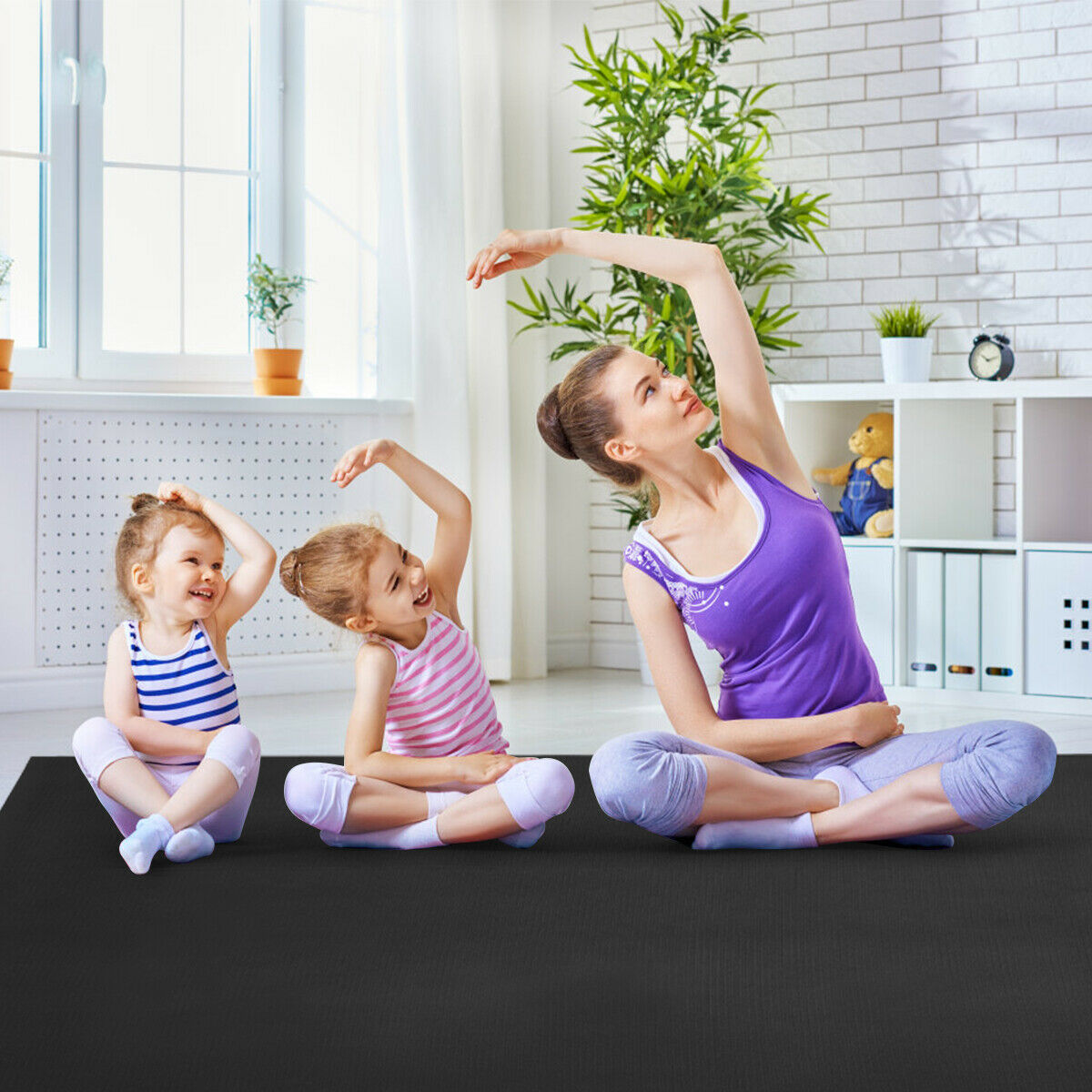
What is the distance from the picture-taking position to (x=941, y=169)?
13.3 ft

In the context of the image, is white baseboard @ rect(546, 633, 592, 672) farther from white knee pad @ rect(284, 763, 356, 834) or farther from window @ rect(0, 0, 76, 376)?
white knee pad @ rect(284, 763, 356, 834)

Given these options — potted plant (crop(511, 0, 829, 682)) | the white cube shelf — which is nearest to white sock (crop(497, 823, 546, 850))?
the white cube shelf

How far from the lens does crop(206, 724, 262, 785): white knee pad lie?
212cm

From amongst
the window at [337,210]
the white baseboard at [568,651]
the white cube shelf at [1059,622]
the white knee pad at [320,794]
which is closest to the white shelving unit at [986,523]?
the white cube shelf at [1059,622]

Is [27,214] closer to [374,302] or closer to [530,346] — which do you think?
[374,302]

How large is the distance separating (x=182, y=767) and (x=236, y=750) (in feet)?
0.44

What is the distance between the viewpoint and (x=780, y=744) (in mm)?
2107

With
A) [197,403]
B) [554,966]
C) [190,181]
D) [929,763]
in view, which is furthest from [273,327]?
[554,966]

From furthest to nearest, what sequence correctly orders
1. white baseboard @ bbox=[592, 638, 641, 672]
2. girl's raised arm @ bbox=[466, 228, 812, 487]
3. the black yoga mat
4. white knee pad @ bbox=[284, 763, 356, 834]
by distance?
white baseboard @ bbox=[592, 638, 641, 672]
girl's raised arm @ bbox=[466, 228, 812, 487]
white knee pad @ bbox=[284, 763, 356, 834]
the black yoga mat

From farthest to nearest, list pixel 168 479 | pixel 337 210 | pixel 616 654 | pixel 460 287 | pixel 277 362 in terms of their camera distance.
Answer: pixel 616 654, pixel 337 210, pixel 460 287, pixel 277 362, pixel 168 479

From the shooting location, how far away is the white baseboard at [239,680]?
146 inches

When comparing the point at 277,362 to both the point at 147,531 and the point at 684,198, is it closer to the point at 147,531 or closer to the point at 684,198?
the point at 684,198

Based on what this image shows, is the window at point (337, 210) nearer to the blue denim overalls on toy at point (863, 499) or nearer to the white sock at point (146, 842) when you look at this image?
the blue denim overalls on toy at point (863, 499)

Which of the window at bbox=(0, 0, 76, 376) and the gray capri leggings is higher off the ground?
the window at bbox=(0, 0, 76, 376)
